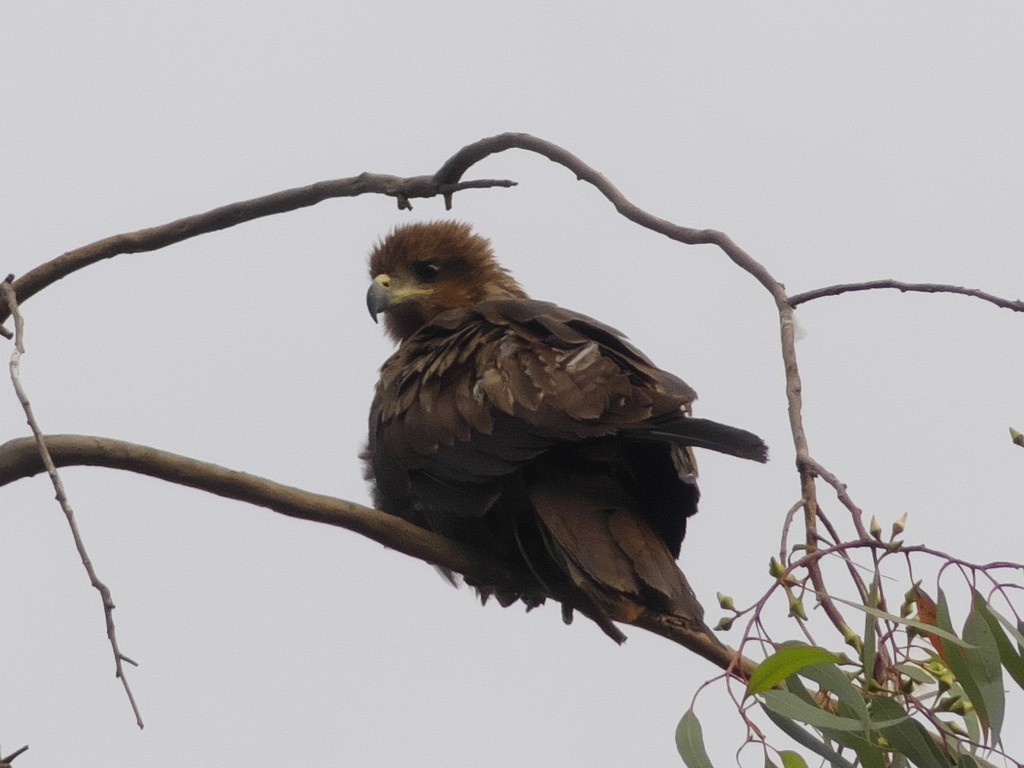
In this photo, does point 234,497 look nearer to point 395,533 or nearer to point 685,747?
point 395,533

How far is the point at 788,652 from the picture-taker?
8.82ft

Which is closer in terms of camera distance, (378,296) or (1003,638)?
(1003,638)

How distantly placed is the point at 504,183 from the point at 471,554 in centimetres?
97

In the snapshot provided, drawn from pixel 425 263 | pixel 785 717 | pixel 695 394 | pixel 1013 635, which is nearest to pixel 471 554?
pixel 695 394

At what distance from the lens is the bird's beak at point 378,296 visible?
213 inches

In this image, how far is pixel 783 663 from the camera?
8.84 ft

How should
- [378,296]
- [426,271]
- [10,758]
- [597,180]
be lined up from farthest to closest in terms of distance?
[426,271] < [378,296] < [597,180] < [10,758]

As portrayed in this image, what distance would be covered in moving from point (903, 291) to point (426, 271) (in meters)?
2.78

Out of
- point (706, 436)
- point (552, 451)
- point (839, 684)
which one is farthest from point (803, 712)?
point (552, 451)

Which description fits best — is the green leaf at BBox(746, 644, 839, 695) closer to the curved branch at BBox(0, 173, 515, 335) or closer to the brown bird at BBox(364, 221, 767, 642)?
the brown bird at BBox(364, 221, 767, 642)

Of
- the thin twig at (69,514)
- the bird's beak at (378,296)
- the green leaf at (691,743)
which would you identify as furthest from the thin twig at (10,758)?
the bird's beak at (378,296)

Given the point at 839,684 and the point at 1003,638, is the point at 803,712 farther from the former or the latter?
the point at 1003,638

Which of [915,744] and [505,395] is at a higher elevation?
[505,395]

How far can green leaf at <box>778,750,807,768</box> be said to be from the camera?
2.86m
